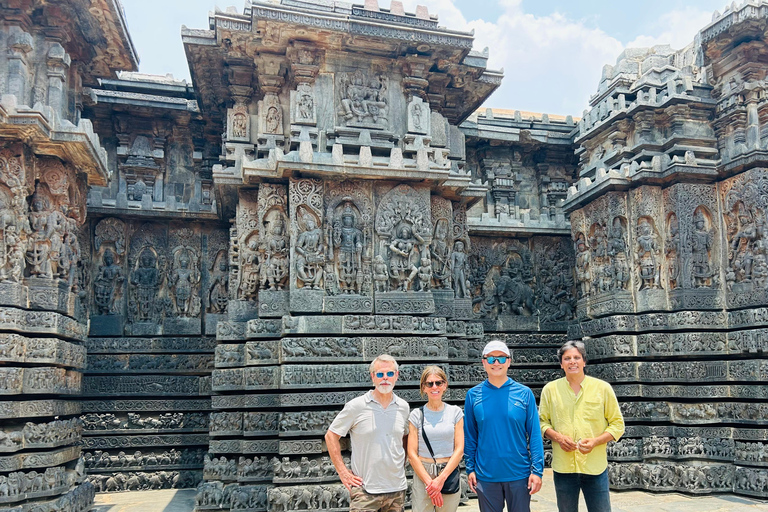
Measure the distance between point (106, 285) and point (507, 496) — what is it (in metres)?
9.85

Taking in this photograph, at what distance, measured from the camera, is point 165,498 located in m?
10.8

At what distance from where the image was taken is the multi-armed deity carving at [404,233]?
32.4 ft

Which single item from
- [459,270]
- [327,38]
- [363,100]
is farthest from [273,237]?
[459,270]

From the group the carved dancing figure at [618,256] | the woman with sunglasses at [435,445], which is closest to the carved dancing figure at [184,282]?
the carved dancing figure at [618,256]

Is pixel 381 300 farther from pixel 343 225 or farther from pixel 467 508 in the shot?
pixel 467 508

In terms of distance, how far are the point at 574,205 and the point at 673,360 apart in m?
3.52

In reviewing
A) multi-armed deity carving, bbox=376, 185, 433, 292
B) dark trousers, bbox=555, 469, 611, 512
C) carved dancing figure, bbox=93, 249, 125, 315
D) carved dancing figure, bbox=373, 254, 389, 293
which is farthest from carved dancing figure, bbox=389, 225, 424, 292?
carved dancing figure, bbox=93, 249, 125, 315

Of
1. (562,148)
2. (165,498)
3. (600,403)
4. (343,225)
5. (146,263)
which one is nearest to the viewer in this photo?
(600,403)

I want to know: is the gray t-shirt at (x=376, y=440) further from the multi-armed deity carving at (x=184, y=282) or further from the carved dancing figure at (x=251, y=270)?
the multi-armed deity carving at (x=184, y=282)

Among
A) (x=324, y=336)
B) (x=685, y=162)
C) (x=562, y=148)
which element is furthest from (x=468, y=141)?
(x=324, y=336)

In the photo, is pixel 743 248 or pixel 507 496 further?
pixel 743 248

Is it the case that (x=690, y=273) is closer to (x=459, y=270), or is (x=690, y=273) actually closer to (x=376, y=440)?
(x=459, y=270)

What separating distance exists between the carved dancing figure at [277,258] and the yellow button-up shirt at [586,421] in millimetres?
5385

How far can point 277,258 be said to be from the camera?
995 centimetres
